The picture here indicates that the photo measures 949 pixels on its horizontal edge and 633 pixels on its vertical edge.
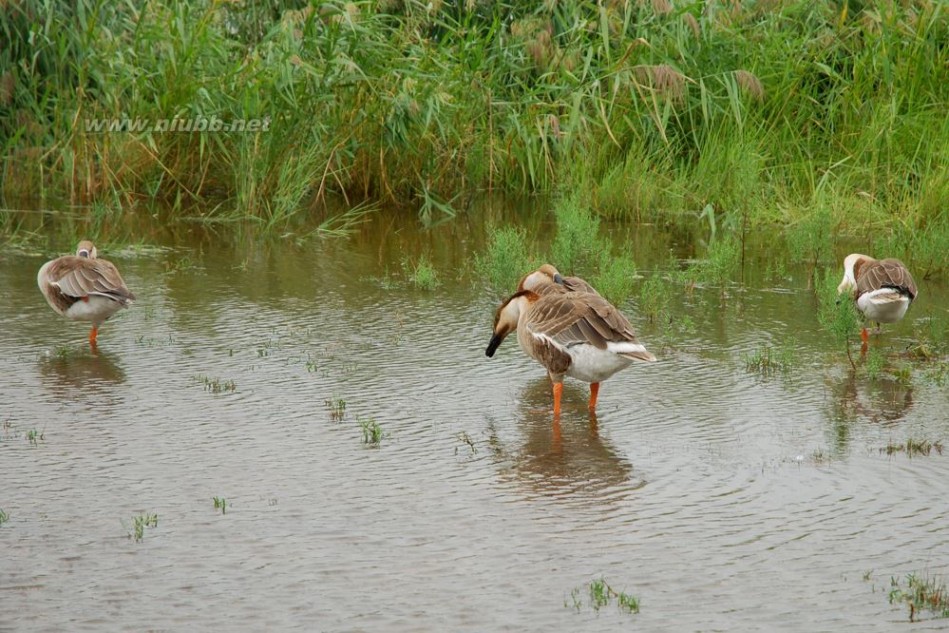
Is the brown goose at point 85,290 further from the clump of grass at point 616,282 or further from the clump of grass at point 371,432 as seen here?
the clump of grass at point 616,282

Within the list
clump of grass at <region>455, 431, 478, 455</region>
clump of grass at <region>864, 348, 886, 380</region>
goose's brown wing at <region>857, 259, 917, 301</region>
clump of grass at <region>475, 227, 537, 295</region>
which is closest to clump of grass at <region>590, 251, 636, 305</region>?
clump of grass at <region>475, 227, 537, 295</region>

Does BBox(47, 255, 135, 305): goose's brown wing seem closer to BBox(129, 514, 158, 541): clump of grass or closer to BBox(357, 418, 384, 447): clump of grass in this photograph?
BBox(357, 418, 384, 447): clump of grass

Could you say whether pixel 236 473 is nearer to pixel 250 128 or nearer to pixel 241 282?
pixel 241 282

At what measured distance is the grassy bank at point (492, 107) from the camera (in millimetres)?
12750

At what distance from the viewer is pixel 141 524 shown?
537cm

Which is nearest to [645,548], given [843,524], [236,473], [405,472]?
[843,524]

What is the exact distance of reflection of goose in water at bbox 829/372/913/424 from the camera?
282 inches

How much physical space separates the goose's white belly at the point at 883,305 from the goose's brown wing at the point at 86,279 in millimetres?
4708

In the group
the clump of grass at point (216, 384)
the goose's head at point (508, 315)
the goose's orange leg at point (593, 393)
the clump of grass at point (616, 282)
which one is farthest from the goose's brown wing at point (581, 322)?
the clump of grass at point (616, 282)

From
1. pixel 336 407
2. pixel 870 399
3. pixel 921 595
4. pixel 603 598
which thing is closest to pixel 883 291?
pixel 870 399

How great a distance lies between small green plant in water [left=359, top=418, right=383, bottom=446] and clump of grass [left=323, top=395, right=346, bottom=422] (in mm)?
211

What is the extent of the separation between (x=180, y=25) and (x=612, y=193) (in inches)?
184

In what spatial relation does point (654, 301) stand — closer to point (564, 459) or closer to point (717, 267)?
point (717, 267)

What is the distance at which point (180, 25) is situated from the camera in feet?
44.2
